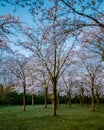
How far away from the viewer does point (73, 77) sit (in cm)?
5612

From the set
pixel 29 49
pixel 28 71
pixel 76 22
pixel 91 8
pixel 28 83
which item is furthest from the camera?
pixel 28 83

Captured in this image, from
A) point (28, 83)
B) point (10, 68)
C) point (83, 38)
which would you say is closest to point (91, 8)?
point (83, 38)

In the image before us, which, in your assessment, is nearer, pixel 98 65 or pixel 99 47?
pixel 99 47

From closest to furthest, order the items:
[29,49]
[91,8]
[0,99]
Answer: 1. [91,8]
2. [29,49]
3. [0,99]

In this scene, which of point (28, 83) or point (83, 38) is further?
point (28, 83)

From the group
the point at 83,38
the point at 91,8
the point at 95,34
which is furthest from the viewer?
the point at 83,38

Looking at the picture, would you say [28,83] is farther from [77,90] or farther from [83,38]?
[83,38]

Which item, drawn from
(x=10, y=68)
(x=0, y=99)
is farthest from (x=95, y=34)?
(x=0, y=99)

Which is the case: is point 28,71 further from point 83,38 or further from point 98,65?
point 83,38

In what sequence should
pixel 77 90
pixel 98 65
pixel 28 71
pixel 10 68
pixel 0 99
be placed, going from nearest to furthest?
Result: pixel 98 65 → pixel 10 68 → pixel 28 71 → pixel 0 99 → pixel 77 90

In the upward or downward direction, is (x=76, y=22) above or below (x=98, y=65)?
below

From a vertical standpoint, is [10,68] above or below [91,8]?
above

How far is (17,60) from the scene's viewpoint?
3984 cm

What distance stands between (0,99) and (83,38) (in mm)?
39516
